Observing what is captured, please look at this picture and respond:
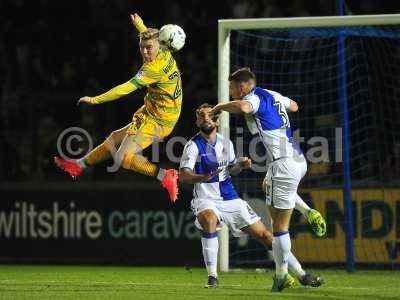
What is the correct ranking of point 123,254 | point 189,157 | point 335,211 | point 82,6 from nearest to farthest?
1. point 189,157
2. point 335,211
3. point 123,254
4. point 82,6

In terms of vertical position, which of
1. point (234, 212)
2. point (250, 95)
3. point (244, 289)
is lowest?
point (244, 289)

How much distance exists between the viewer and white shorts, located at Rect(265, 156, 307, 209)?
9.73 metres

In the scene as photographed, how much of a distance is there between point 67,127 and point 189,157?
16.1 ft

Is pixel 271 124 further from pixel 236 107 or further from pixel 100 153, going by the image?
pixel 100 153

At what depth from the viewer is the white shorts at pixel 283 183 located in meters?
9.73

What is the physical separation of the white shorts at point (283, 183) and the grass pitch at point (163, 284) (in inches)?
35.0

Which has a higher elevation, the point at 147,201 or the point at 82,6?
the point at 82,6

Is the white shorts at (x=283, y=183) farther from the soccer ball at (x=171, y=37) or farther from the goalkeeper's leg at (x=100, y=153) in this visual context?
the goalkeeper's leg at (x=100, y=153)

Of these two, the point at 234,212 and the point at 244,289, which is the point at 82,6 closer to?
the point at 234,212

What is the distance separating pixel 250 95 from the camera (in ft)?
31.9

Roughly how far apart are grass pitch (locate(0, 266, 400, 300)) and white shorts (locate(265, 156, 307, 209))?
35.0 inches

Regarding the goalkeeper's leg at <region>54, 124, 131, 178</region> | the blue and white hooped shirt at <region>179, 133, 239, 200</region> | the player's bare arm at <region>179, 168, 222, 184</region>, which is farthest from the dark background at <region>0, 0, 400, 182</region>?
the player's bare arm at <region>179, 168, 222, 184</region>

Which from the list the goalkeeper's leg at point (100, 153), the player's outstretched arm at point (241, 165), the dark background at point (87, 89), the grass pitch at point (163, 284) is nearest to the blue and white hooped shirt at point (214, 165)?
the player's outstretched arm at point (241, 165)

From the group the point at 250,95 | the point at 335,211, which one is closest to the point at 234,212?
the point at 250,95
